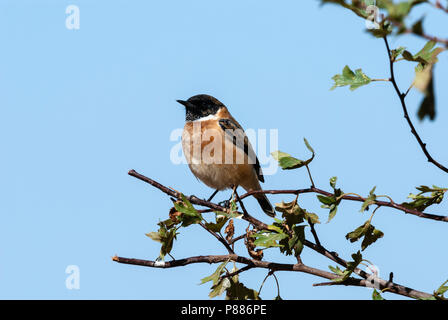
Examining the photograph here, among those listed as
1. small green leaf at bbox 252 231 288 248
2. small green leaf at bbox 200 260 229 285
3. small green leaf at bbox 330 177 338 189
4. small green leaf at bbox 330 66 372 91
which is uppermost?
small green leaf at bbox 330 66 372 91

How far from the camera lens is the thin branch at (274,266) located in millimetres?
3621

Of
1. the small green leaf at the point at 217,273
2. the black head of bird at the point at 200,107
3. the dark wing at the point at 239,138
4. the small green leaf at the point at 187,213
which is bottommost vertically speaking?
the small green leaf at the point at 217,273

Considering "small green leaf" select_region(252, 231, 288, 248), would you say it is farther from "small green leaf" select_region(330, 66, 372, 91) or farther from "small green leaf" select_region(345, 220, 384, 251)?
"small green leaf" select_region(330, 66, 372, 91)

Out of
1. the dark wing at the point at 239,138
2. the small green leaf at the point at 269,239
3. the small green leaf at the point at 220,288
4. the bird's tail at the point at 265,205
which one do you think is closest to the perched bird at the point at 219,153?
the dark wing at the point at 239,138

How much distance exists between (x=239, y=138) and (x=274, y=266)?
13.9 ft

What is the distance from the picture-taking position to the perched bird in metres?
7.62

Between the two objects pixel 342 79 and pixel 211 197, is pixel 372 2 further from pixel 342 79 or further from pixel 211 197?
pixel 211 197

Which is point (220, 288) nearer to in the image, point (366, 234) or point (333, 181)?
point (366, 234)

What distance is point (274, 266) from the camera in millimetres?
3977

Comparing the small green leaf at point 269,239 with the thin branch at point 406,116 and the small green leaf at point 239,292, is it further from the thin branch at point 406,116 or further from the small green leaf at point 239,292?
the thin branch at point 406,116

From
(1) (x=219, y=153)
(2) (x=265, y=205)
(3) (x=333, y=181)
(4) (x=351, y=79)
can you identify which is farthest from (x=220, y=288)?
(2) (x=265, y=205)

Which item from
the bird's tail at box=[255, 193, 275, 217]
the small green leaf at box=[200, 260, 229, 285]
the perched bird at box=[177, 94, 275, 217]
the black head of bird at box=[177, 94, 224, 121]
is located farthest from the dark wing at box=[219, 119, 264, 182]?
the small green leaf at box=[200, 260, 229, 285]

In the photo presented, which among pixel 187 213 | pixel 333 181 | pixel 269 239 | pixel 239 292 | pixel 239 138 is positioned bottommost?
pixel 239 292
